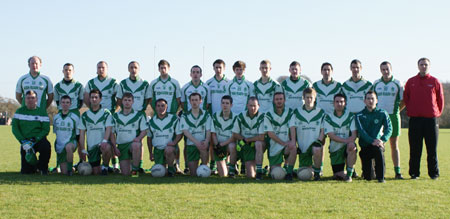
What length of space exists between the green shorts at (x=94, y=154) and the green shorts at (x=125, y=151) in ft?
1.11

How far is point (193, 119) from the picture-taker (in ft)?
23.1

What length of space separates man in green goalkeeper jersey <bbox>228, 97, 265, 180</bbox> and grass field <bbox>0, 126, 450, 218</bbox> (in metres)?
0.30

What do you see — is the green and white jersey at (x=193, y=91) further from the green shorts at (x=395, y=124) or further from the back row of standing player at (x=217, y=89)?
the green shorts at (x=395, y=124)

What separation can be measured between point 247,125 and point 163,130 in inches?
52.4

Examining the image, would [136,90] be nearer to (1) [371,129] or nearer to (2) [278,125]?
(2) [278,125]

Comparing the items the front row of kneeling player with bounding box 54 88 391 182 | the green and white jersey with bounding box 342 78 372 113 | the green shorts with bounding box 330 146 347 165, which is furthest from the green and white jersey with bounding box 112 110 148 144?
the green and white jersey with bounding box 342 78 372 113

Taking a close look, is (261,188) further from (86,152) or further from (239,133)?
(86,152)

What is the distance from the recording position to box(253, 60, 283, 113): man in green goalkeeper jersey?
24.5 ft

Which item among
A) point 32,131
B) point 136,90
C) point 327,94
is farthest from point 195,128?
point 32,131

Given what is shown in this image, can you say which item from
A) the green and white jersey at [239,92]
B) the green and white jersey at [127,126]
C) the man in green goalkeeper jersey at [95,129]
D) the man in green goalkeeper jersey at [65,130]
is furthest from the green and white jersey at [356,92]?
the man in green goalkeeper jersey at [65,130]

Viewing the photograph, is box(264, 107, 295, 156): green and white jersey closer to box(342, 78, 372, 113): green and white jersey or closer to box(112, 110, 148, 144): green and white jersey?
box(342, 78, 372, 113): green and white jersey

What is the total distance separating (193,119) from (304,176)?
6.29 ft

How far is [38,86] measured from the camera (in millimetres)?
7582

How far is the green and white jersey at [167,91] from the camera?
7.75 meters
